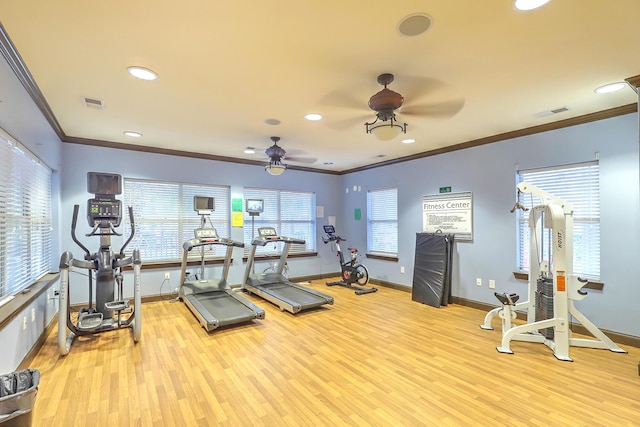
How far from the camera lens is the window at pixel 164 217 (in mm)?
5047

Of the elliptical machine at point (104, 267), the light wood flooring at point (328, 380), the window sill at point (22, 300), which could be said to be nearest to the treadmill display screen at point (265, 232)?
the light wood flooring at point (328, 380)

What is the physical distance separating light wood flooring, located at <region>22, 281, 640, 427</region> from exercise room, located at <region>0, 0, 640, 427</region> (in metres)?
0.02

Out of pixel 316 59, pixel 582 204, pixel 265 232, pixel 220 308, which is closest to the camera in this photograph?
pixel 316 59

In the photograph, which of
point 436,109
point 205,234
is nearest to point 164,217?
point 205,234

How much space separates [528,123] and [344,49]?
298cm

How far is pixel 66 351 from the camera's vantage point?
3074mm

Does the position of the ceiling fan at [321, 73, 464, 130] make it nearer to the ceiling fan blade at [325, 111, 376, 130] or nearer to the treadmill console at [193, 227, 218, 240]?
the ceiling fan blade at [325, 111, 376, 130]

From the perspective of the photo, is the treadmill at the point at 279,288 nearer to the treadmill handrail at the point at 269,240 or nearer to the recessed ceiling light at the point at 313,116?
the treadmill handrail at the point at 269,240

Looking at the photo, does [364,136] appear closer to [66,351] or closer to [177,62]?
[177,62]

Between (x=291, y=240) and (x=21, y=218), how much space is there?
344cm

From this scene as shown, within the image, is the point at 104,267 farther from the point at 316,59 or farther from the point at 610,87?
the point at 610,87

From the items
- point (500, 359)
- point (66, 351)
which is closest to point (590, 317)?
point (500, 359)

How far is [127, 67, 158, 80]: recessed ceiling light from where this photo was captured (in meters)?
2.46

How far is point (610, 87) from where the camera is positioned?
2812 millimetres
